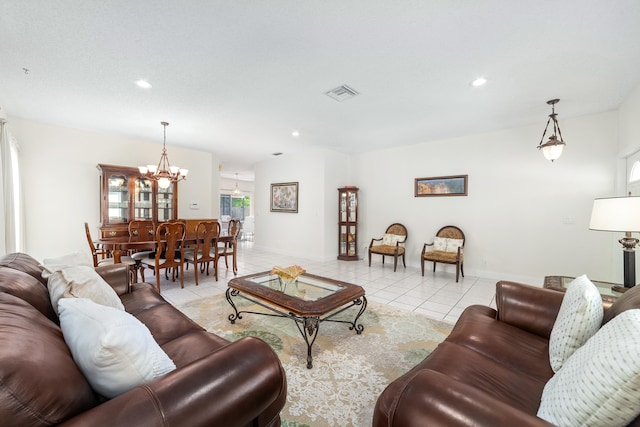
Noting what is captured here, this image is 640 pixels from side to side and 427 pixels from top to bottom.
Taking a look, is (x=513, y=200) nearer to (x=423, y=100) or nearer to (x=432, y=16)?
(x=423, y=100)

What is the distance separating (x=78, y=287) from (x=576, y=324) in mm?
2530

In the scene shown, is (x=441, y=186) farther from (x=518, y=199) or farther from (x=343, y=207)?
(x=343, y=207)

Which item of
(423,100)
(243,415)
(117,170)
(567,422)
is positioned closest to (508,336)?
(567,422)

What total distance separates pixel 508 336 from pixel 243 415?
1.53 metres

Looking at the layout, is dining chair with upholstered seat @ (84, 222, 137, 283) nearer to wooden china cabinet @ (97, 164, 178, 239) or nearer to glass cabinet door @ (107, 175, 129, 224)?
wooden china cabinet @ (97, 164, 178, 239)

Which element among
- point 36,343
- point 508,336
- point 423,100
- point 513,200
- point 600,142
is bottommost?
point 508,336

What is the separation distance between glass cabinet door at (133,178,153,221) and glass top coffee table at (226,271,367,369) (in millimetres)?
3372

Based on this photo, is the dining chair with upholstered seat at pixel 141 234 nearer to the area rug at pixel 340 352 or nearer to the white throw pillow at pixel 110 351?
the area rug at pixel 340 352

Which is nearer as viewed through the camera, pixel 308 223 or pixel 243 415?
pixel 243 415

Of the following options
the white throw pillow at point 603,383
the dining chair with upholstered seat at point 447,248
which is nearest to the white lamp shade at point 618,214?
the white throw pillow at point 603,383

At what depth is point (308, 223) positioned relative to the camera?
618 cm

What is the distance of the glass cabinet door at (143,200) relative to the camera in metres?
4.80

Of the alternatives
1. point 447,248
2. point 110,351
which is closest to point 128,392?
point 110,351

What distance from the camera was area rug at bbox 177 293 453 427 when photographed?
1543 millimetres
